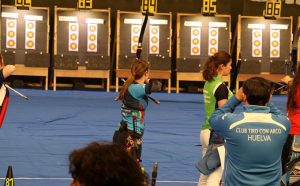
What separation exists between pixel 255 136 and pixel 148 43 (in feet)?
53.8

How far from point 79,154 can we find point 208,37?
19173mm

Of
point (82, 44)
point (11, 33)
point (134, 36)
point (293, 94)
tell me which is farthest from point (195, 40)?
point (293, 94)

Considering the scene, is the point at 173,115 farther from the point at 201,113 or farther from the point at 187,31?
the point at 187,31

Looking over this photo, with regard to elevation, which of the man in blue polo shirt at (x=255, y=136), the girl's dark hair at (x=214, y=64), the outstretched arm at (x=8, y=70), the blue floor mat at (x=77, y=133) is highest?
the girl's dark hair at (x=214, y=64)

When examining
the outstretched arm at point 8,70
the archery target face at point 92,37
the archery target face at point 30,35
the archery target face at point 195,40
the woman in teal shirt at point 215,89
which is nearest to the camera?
the woman in teal shirt at point 215,89

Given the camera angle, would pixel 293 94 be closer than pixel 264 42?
Yes

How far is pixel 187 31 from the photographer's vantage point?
21.5m

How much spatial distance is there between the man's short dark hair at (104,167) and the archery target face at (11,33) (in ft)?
60.4

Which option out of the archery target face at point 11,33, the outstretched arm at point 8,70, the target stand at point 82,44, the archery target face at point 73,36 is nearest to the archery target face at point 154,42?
the target stand at point 82,44

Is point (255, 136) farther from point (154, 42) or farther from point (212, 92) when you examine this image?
point (154, 42)

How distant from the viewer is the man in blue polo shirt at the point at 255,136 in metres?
5.05

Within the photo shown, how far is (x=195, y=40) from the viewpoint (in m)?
21.5

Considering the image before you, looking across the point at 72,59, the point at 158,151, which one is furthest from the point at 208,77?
the point at 72,59

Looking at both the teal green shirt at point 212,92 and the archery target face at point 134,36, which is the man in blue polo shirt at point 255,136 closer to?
the teal green shirt at point 212,92
